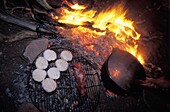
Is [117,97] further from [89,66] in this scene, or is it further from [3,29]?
[3,29]

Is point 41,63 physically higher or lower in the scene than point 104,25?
lower

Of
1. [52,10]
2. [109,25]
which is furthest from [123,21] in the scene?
[52,10]

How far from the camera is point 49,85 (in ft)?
19.3

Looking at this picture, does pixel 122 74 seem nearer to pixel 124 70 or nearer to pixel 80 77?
pixel 124 70

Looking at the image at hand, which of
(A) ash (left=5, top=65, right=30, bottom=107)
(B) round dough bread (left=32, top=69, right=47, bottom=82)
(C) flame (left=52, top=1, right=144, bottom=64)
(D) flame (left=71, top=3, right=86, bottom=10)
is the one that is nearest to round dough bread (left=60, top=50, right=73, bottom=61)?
(B) round dough bread (left=32, top=69, right=47, bottom=82)

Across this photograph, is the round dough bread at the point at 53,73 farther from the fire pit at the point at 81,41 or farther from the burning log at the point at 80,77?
the burning log at the point at 80,77

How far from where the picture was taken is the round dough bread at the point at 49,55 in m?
6.38

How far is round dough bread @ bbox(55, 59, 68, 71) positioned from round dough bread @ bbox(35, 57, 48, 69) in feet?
1.22

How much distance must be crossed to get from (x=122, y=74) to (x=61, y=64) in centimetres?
209

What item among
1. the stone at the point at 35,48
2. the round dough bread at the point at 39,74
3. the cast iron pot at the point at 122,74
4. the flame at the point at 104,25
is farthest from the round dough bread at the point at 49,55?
the cast iron pot at the point at 122,74

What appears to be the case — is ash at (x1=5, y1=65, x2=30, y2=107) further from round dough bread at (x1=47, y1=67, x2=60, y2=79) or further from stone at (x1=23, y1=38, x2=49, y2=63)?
round dough bread at (x1=47, y1=67, x2=60, y2=79)

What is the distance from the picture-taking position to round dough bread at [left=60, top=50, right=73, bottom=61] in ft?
21.5

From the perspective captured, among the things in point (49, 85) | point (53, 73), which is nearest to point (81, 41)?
point (53, 73)

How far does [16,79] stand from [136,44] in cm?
530
